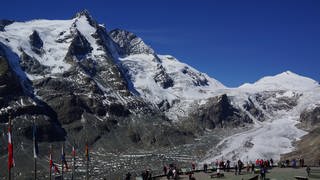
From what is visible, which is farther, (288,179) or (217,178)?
(217,178)

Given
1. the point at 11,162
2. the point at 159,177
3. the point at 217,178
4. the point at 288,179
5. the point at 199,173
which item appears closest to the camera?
the point at 11,162

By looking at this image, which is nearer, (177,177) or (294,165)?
(177,177)

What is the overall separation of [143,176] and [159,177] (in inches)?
539

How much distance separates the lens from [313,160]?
186875mm

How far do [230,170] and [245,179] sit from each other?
85.7 feet

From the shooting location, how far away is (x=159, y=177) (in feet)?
325

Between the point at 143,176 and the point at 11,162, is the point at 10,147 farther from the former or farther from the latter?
the point at 143,176

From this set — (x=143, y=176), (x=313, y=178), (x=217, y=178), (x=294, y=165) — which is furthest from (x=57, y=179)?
(x=294, y=165)

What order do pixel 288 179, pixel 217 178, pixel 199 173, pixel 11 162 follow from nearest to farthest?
1. pixel 11 162
2. pixel 288 179
3. pixel 217 178
4. pixel 199 173

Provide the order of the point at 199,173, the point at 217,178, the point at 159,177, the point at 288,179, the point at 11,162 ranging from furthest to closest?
1. the point at 199,173
2. the point at 159,177
3. the point at 217,178
4. the point at 288,179
5. the point at 11,162

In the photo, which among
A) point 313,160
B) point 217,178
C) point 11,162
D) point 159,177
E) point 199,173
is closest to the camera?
point 11,162

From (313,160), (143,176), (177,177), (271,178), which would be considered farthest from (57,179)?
(313,160)

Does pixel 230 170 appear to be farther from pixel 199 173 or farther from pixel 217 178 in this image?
pixel 217 178

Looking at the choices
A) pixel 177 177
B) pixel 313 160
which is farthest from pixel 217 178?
pixel 313 160
